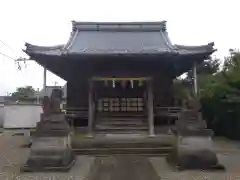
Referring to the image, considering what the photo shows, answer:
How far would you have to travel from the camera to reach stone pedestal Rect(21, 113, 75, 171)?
9.44 meters

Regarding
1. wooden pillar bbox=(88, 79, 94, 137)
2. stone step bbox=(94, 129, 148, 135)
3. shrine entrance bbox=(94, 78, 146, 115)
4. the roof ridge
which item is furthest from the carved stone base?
the roof ridge

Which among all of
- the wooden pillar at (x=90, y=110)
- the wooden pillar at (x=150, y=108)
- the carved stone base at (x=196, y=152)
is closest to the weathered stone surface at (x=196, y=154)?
the carved stone base at (x=196, y=152)

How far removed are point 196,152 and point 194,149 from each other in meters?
0.09

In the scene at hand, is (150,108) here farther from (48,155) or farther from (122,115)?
(48,155)

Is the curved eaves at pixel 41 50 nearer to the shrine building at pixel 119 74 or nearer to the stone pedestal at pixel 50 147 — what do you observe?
the shrine building at pixel 119 74

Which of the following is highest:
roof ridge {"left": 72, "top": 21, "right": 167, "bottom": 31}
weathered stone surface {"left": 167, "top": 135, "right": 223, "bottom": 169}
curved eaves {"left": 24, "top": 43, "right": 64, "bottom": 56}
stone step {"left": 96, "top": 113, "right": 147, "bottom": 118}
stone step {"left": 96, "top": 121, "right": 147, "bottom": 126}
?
roof ridge {"left": 72, "top": 21, "right": 167, "bottom": 31}

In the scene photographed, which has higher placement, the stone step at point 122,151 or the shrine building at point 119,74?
the shrine building at point 119,74

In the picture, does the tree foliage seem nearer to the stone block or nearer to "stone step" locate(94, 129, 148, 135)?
"stone step" locate(94, 129, 148, 135)

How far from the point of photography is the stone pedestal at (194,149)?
9.48 meters

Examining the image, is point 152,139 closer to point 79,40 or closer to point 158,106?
point 158,106

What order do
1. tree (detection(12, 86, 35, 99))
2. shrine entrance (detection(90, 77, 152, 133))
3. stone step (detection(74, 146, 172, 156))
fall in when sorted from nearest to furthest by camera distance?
stone step (detection(74, 146, 172, 156)), shrine entrance (detection(90, 77, 152, 133)), tree (detection(12, 86, 35, 99))

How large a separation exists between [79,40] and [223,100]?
8.54 metres

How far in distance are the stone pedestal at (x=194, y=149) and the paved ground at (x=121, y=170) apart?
14.9 inches

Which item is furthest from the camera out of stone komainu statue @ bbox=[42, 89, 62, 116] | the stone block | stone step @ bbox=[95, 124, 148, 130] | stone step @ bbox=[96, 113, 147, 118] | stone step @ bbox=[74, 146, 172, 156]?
stone step @ bbox=[96, 113, 147, 118]
